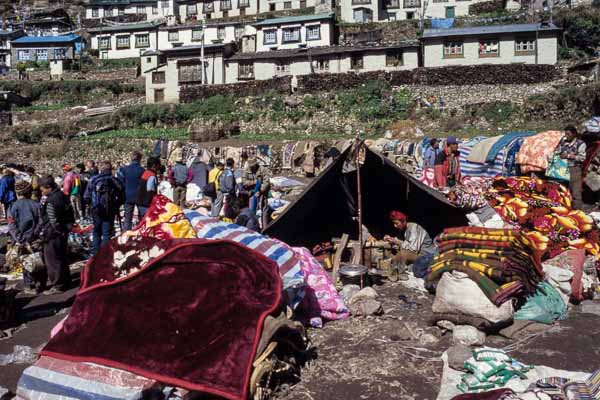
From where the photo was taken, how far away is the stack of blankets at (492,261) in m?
6.35

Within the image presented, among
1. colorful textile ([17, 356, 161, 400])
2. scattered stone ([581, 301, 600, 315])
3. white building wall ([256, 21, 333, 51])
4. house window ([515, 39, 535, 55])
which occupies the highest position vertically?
white building wall ([256, 21, 333, 51])

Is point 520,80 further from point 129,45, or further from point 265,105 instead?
point 129,45

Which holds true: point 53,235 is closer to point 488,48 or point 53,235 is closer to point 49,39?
point 488,48

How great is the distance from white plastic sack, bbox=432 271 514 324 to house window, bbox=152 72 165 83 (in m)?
43.3

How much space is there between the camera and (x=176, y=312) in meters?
5.04

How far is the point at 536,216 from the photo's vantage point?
28.6ft

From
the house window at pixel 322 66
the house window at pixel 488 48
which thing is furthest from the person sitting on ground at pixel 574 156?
the house window at pixel 322 66

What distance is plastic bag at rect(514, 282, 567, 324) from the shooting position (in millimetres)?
6512

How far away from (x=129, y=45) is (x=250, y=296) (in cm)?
5923

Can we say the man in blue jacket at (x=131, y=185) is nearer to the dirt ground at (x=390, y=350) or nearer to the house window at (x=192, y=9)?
the dirt ground at (x=390, y=350)

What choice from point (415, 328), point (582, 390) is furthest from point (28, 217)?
point (582, 390)

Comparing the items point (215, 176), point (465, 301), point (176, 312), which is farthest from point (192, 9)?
point (176, 312)

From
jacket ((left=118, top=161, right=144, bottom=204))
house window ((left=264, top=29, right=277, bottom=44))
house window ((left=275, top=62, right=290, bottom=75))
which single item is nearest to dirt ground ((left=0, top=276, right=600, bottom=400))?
jacket ((left=118, top=161, right=144, bottom=204))

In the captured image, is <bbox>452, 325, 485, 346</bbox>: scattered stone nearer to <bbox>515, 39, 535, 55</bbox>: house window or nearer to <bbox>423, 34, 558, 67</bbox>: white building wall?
<bbox>423, 34, 558, 67</bbox>: white building wall
